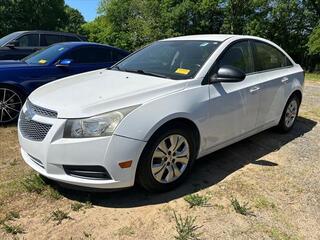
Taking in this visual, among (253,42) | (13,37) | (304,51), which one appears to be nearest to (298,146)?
(253,42)

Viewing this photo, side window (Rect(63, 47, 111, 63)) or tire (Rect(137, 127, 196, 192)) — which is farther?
side window (Rect(63, 47, 111, 63))

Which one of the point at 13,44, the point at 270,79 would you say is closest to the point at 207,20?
the point at 13,44

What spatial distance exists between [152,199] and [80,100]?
1.19 metres

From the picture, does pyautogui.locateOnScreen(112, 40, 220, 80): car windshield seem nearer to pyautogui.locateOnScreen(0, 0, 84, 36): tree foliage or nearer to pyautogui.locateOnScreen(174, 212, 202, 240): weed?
pyautogui.locateOnScreen(174, 212, 202, 240): weed

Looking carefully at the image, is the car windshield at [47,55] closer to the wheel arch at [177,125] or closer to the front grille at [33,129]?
the front grille at [33,129]

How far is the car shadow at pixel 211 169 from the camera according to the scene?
3736mm

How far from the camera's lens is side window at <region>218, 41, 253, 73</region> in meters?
4.51

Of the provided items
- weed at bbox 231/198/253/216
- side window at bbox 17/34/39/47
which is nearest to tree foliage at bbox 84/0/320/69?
side window at bbox 17/34/39/47

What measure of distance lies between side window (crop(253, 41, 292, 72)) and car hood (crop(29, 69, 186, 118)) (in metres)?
1.63

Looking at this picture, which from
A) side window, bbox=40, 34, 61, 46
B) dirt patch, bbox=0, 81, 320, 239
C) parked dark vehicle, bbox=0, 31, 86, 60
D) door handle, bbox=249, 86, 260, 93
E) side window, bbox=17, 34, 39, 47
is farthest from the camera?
side window, bbox=40, 34, 61, 46

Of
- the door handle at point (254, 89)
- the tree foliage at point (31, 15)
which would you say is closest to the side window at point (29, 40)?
the door handle at point (254, 89)

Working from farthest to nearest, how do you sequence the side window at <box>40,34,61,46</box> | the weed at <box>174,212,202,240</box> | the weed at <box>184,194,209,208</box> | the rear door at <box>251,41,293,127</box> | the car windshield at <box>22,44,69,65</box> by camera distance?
the side window at <box>40,34,61,46</box>
the car windshield at <box>22,44,69,65</box>
the rear door at <box>251,41,293,127</box>
the weed at <box>184,194,209,208</box>
the weed at <box>174,212,202,240</box>

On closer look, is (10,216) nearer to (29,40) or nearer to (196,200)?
(196,200)

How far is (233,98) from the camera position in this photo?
4398 millimetres
